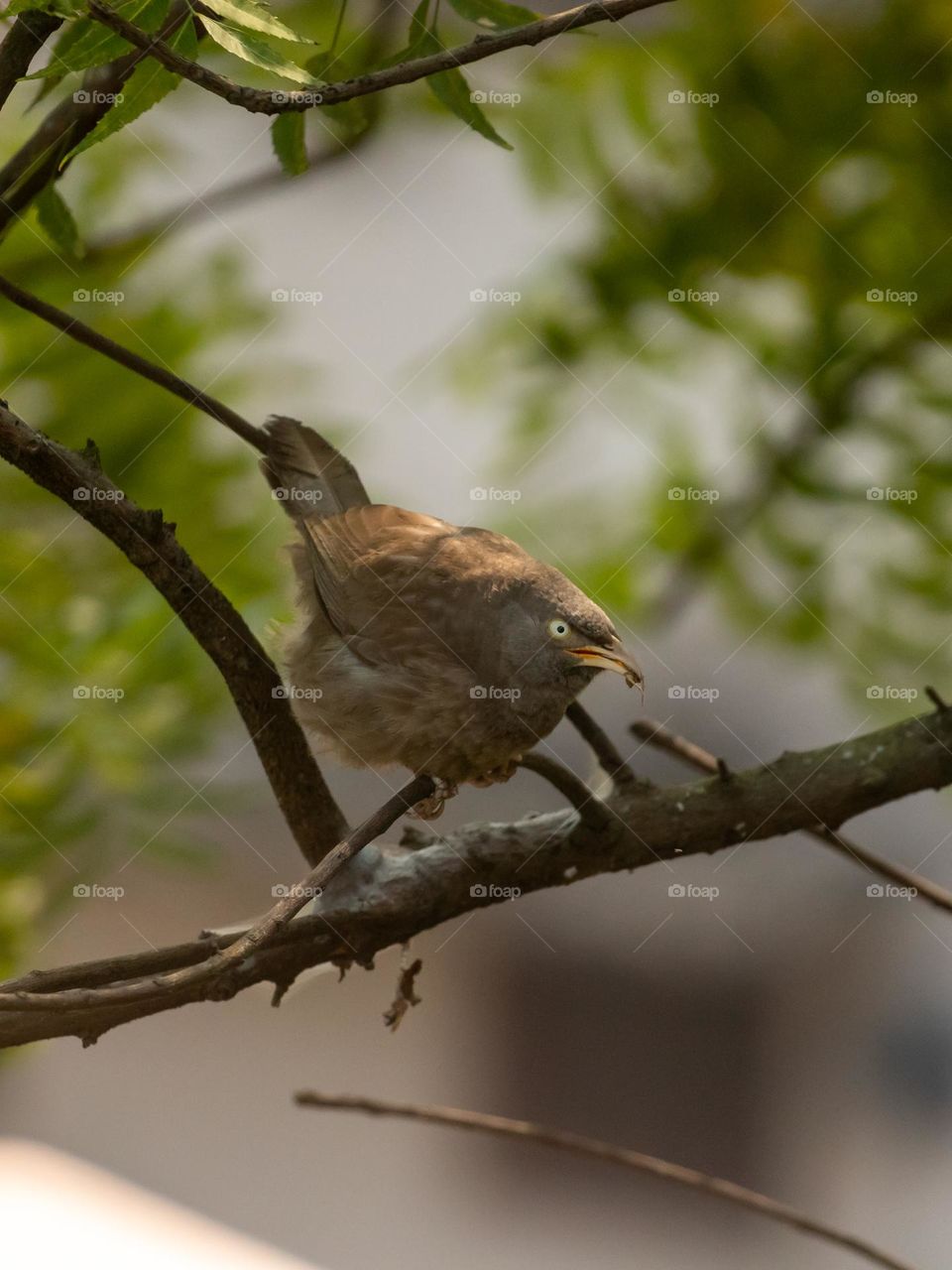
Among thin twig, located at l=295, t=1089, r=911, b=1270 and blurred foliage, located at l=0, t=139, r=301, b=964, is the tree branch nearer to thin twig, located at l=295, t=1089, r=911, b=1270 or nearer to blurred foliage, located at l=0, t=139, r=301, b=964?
thin twig, located at l=295, t=1089, r=911, b=1270

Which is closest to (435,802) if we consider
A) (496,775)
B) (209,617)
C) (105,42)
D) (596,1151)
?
(496,775)

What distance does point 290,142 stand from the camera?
1.18m

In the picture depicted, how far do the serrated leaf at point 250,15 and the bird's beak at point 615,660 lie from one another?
590 millimetres

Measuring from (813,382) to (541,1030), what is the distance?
1366 millimetres

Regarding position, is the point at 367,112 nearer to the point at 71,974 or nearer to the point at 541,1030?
the point at 71,974

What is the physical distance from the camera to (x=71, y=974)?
0.93 m

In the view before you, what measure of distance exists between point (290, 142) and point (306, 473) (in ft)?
1.26

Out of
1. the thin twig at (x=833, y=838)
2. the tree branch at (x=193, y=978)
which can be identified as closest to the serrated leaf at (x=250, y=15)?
the tree branch at (x=193, y=978)

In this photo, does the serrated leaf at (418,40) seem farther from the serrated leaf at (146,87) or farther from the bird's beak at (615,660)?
the bird's beak at (615,660)

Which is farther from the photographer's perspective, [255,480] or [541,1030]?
[541,1030]

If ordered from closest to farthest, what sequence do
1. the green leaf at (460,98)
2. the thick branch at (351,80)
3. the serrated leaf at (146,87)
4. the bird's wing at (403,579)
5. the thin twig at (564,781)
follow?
the thick branch at (351,80)
the serrated leaf at (146,87)
the green leaf at (460,98)
the thin twig at (564,781)
the bird's wing at (403,579)

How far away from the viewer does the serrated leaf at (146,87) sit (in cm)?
97

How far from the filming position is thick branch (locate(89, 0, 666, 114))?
2.85 ft

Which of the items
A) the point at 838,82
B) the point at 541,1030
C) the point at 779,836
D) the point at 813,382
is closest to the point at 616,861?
the point at 779,836
